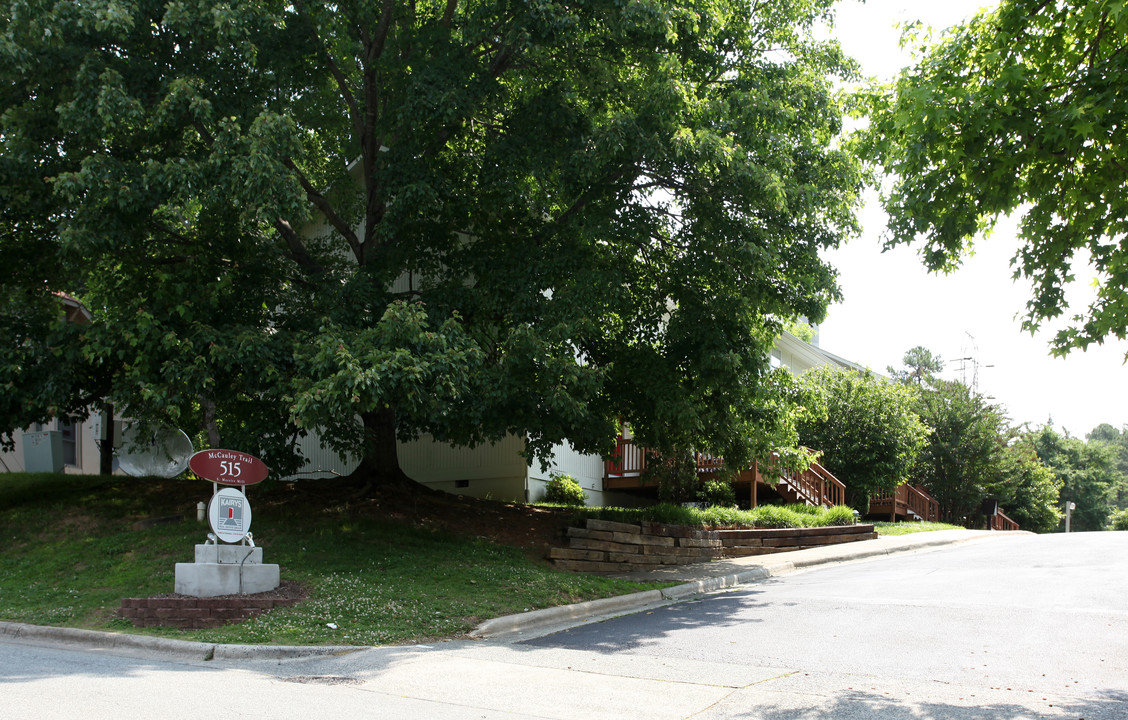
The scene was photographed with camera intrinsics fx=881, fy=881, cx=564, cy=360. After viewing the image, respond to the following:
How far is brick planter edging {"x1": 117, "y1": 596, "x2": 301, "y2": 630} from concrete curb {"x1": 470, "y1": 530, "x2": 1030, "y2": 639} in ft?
9.06

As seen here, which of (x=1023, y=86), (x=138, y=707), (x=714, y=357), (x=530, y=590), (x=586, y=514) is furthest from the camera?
(x=586, y=514)

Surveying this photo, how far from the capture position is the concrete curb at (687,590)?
10.6 metres

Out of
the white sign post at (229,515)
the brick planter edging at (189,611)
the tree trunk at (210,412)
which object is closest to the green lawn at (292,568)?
the brick planter edging at (189,611)

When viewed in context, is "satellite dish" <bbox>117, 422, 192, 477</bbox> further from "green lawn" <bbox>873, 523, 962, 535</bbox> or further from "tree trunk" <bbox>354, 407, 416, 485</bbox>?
"green lawn" <bbox>873, 523, 962, 535</bbox>

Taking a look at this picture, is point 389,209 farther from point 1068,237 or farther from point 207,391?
point 1068,237

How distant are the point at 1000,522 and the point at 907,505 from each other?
33.8 feet

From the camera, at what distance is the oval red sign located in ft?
37.4

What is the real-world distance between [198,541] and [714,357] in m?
8.59

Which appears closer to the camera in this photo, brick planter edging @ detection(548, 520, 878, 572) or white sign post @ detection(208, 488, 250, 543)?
white sign post @ detection(208, 488, 250, 543)

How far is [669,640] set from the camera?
9617mm

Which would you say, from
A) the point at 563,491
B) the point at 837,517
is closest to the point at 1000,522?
the point at 837,517

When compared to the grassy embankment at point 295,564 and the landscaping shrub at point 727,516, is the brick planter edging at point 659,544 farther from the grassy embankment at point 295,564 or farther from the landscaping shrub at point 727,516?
the grassy embankment at point 295,564

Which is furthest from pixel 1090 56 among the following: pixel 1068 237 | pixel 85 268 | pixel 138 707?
pixel 85 268

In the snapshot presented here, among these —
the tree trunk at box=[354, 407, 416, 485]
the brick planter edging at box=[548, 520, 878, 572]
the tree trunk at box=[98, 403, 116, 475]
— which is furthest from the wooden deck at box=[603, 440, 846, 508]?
the tree trunk at box=[98, 403, 116, 475]
